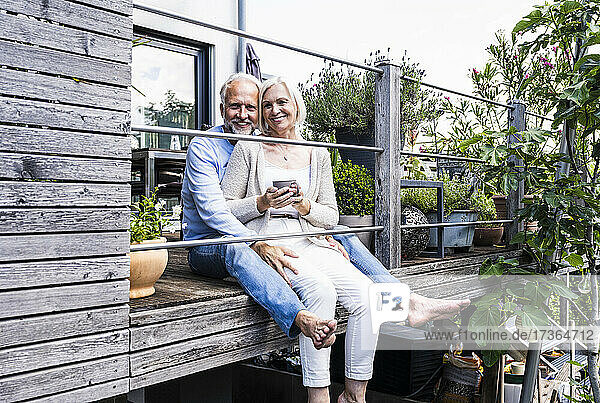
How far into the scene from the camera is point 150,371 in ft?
5.02

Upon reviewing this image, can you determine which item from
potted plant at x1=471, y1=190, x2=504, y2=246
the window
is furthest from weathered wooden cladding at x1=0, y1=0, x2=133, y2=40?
the window

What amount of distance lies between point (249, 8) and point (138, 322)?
4219mm

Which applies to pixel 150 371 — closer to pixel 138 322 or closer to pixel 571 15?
pixel 138 322

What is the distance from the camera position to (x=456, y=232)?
9.50 ft

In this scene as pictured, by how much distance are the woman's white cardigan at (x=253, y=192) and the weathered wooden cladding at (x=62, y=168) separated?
647 millimetres

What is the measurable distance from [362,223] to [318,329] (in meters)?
0.84

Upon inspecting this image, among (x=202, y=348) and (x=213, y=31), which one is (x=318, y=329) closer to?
(x=202, y=348)

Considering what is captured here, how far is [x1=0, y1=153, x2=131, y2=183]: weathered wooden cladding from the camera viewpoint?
1270 mm

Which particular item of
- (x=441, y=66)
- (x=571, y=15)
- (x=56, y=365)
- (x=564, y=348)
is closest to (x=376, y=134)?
(x=571, y=15)

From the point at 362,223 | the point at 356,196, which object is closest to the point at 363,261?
the point at 362,223

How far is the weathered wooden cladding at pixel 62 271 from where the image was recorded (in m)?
1.26

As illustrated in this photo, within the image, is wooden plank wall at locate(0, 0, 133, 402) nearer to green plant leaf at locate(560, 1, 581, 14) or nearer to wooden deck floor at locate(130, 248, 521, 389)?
wooden deck floor at locate(130, 248, 521, 389)

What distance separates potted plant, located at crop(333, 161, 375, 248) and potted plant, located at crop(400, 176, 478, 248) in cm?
32

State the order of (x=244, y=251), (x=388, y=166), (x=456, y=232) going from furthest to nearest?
(x=456, y=232) → (x=388, y=166) → (x=244, y=251)
